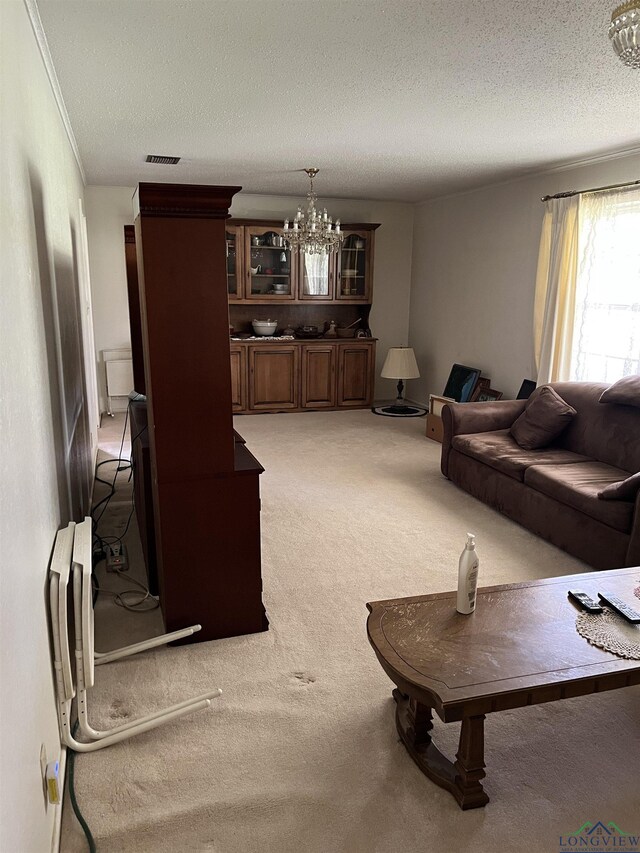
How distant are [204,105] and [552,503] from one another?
293 centimetres

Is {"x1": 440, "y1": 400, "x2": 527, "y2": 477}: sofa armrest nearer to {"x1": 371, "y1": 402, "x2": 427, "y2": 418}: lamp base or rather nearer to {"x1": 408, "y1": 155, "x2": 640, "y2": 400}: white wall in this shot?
{"x1": 408, "y1": 155, "x2": 640, "y2": 400}: white wall

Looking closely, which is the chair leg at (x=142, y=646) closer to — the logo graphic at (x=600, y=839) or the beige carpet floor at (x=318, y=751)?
the beige carpet floor at (x=318, y=751)

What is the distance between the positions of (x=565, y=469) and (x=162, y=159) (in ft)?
12.3

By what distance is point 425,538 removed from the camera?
3.64 metres

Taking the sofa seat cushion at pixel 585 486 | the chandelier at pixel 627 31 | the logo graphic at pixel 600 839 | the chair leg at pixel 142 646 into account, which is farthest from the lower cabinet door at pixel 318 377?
the logo graphic at pixel 600 839

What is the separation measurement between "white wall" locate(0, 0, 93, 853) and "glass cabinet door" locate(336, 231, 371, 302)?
4769 millimetres

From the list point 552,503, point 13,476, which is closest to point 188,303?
point 13,476

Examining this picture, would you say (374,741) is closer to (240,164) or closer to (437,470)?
(437,470)

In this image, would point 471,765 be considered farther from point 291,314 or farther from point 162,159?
point 291,314

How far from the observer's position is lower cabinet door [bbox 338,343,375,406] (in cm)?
717

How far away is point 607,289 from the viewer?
15.0 ft

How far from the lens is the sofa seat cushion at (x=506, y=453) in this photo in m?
3.90

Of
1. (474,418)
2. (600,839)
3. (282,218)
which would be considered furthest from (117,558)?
(282,218)

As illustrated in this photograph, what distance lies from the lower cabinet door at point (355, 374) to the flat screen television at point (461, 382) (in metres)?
1.05
